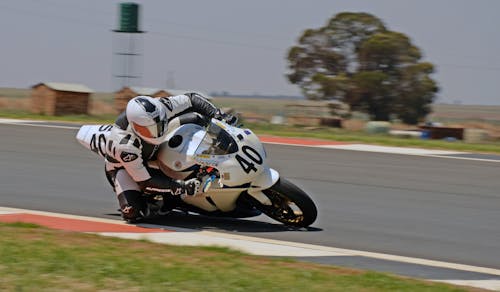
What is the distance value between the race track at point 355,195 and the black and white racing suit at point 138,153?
523 millimetres

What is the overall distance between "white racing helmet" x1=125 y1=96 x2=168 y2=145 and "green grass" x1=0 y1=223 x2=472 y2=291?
1.46 meters

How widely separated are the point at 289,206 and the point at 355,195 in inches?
129

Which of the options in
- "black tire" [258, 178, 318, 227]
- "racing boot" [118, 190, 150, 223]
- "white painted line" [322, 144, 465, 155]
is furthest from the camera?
"white painted line" [322, 144, 465, 155]

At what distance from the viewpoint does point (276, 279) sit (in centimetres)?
654

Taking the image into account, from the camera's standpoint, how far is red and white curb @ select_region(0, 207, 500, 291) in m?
8.00

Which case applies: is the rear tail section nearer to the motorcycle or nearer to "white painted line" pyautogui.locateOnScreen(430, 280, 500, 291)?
the motorcycle

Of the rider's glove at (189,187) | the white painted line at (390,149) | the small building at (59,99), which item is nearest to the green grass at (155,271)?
the rider's glove at (189,187)

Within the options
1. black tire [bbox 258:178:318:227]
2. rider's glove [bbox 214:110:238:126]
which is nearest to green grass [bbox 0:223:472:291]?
black tire [bbox 258:178:318:227]

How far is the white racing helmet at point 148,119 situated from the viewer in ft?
29.7

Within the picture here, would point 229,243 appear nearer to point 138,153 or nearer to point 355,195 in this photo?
point 138,153

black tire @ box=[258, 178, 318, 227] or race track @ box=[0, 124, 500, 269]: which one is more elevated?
black tire @ box=[258, 178, 318, 227]

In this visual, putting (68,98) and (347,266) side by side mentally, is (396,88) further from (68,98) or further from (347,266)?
(347,266)

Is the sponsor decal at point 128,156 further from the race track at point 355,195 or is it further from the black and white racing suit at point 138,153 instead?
the race track at point 355,195

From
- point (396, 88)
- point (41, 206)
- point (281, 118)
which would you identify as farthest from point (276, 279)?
point (396, 88)
